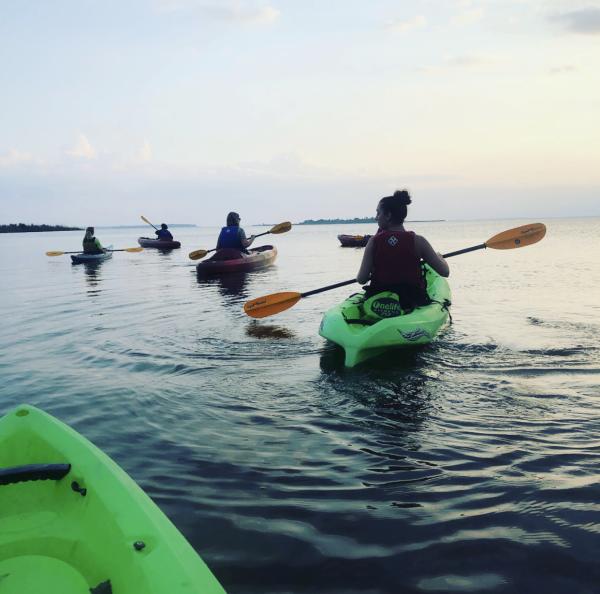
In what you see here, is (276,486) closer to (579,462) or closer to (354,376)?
(579,462)

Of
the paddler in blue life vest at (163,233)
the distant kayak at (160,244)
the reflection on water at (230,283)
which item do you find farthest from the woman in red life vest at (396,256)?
the distant kayak at (160,244)

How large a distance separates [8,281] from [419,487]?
18580 millimetres

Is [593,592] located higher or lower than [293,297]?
lower

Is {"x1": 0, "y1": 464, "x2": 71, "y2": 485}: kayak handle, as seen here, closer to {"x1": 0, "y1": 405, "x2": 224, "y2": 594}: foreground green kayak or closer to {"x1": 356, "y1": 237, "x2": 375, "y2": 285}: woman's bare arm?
{"x1": 0, "y1": 405, "x2": 224, "y2": 594}: foreground green kayak

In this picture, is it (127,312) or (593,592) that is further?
(127,312)

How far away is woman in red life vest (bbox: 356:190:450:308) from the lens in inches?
253

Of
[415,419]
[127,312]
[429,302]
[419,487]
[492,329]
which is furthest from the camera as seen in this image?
[127,312]

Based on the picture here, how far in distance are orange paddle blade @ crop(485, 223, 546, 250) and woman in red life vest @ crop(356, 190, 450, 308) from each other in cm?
271

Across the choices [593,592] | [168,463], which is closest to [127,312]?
[168,463]

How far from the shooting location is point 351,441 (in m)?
4.04

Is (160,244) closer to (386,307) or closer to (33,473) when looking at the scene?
(386,307)

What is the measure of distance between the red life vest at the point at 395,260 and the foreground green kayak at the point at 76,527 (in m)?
4.46

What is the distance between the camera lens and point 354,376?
5770 millimetres

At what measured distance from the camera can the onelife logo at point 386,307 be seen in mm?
6492
